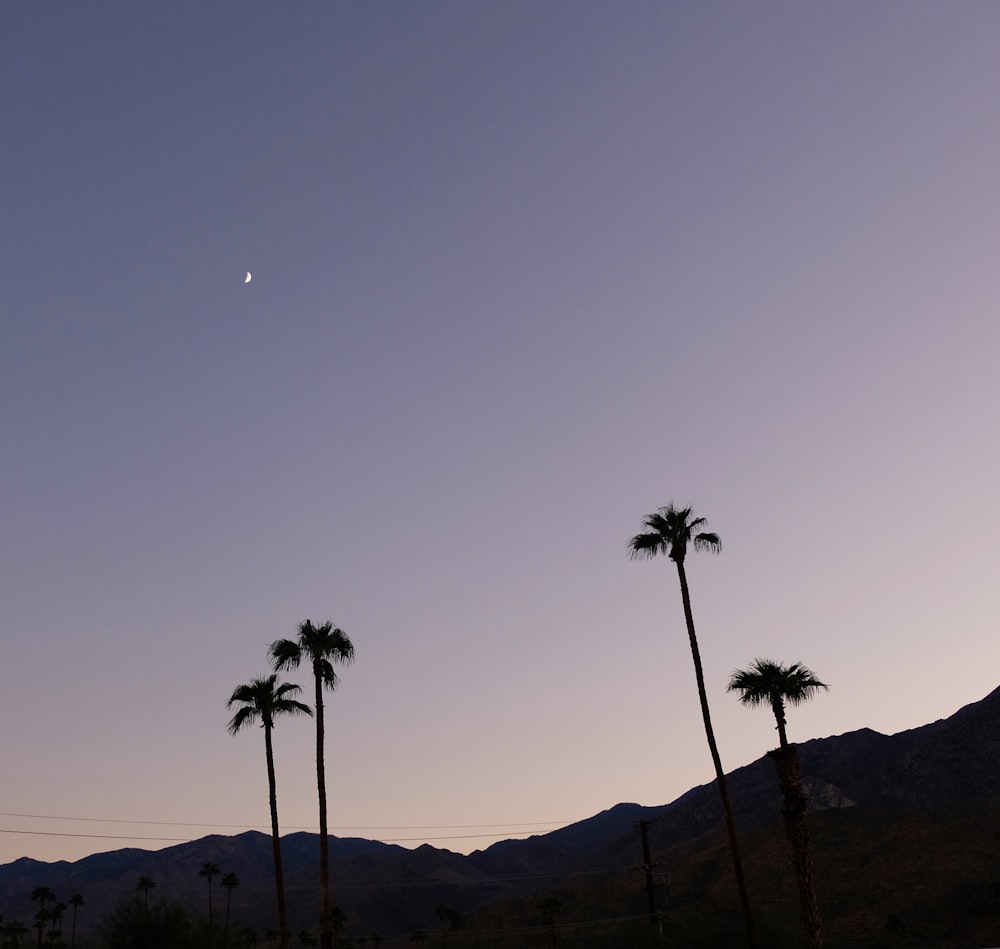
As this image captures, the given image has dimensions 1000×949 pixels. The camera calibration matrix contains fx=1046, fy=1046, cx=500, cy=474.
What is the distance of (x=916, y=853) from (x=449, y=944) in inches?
2566

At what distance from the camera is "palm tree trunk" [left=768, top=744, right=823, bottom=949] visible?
43156 mm

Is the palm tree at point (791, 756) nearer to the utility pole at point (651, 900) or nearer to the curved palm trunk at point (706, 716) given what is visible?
the curved palm trunk at point (706, 716)

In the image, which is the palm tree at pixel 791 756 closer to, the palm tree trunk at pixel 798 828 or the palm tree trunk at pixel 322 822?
the palm tree trunk at pixel 798 828

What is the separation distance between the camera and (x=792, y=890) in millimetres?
140625

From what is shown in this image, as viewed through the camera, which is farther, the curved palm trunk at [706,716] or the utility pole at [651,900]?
the utility pole at [651,900]

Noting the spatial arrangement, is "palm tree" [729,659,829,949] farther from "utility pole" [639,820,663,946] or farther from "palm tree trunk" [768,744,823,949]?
"utility pole" [639,820,663,946]

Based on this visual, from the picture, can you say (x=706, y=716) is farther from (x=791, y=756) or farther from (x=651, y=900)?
(x=651, y=900)

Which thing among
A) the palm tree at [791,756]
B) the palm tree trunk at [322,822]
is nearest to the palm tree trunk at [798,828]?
the palm tree at [791,756]

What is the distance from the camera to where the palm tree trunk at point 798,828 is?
43.2 meters

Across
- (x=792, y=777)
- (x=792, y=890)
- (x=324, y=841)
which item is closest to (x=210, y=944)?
(x=324, y=841)

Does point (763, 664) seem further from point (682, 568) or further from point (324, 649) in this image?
point (324, 649)

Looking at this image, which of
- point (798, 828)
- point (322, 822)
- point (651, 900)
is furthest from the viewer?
point (651, 900)

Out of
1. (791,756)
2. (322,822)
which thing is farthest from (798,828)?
(322,822)

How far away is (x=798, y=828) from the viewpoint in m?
44.0
